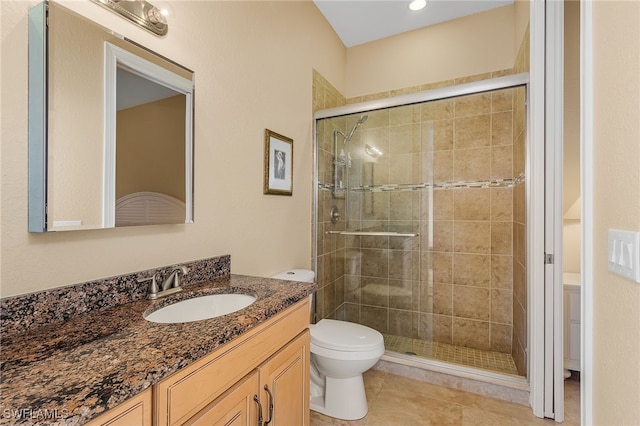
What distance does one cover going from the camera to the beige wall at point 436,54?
97.0 inches

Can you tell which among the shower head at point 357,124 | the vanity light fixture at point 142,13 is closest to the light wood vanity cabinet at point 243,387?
the vanity light fixture at point 142,13

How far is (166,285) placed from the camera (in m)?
1.17

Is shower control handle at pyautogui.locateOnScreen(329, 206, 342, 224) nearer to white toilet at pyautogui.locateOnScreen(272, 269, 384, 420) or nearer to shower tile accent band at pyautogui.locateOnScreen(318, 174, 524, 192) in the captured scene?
shower tile accent band at pyautogui.locateOnScreen(318, 174, 524, 192)

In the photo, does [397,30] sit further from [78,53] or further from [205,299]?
[205,299]

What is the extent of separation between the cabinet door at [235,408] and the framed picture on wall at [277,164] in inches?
45.1

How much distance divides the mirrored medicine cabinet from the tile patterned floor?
148 cm

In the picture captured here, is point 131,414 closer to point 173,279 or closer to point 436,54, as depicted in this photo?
point 173,279

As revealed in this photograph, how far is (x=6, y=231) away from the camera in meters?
0.81

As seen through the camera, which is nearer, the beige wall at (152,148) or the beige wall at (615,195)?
the beige wall at (615,195)

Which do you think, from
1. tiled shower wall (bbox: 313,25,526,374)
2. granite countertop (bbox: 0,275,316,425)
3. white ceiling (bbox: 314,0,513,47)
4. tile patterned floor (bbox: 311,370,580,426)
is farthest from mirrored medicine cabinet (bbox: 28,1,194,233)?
white ceiling (bbox: 314,0,513,47)

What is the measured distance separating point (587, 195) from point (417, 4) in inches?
86.9

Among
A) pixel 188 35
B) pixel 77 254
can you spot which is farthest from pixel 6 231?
pixel 188 35
